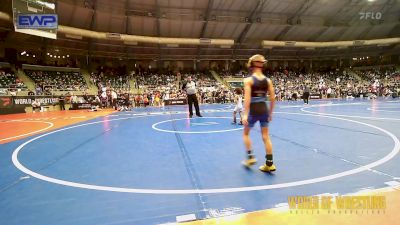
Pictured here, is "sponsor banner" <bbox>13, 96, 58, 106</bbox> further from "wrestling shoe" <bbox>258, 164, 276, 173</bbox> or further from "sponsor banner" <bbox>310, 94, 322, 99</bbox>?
"sponsor banner" <bbox>310, 94, 322, 99</bbox>

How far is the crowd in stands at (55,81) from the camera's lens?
2641 cm

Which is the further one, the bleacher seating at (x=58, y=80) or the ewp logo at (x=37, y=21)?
the bleacher seating at (x=58, y=80)

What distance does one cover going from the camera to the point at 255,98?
4.58m

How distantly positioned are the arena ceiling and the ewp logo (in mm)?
8036

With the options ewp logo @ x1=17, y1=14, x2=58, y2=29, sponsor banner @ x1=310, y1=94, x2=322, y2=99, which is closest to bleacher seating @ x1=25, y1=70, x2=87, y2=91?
ewp logo @ x1=17, y1=14, x2=58, y2=29

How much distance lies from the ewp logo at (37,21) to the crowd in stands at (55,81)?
28.8 ft

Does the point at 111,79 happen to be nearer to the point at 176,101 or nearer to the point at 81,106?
the point at 81,106

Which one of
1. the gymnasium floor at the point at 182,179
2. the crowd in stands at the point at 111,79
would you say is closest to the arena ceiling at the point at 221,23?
the crowd in stands at the point at 111,79

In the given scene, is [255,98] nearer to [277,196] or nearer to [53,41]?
[277,196]

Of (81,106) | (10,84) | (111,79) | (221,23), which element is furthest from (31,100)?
(221,23)

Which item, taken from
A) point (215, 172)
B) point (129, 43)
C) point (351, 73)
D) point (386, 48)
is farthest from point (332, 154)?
point (386, 48)

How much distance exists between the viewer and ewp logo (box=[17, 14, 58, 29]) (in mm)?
16748

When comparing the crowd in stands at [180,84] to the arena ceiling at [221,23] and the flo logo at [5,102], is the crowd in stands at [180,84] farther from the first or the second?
the arena ceiling at [221,23]

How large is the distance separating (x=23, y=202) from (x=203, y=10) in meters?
30.8
